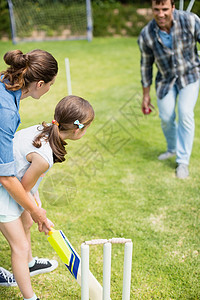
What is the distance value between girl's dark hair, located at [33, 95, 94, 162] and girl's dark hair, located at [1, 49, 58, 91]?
0.67 feet

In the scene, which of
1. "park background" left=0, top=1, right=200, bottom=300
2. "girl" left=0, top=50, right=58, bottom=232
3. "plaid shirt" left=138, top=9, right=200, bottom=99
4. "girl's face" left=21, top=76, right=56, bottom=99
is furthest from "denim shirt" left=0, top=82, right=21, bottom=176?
"plaid shirt" left=138, top=9, right=200, bottom=99

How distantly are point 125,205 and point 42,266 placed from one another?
1.08 meters

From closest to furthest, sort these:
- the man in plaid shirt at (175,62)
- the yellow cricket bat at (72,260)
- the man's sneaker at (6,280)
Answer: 1. the yellow cricket bat at (72,260)
2. the man's sneaker at (6,280)
3. the man in plaid shirt at (175,62)

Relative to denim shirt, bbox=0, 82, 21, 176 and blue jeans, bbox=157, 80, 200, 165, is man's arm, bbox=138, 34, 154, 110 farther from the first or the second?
denim shirt, bbox=0, 82, 21, 176

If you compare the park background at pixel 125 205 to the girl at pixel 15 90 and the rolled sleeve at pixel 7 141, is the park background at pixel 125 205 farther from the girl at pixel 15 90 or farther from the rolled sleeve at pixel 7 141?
the rolled sleeve at pixel 7 141

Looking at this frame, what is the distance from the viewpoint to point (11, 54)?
174cm

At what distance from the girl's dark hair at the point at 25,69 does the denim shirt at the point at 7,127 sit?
5cm

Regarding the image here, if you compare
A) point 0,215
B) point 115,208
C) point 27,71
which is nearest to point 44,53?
point 27,71

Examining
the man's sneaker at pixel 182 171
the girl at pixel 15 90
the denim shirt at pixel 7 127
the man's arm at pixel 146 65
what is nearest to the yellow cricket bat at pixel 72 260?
the girl at pixel 15 90

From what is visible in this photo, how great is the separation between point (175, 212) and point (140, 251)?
2.18ft

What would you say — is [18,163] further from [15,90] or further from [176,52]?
[176,52]

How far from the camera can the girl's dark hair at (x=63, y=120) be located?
71.3 inches

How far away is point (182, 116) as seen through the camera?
3602 mm

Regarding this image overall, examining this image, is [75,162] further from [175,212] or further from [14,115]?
[14,115]
